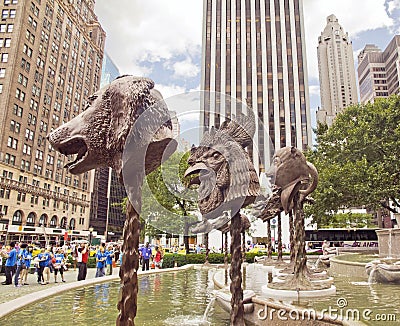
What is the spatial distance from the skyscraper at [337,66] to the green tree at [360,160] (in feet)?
483

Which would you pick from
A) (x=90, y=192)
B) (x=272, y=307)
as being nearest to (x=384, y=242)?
(x=272, y=307)

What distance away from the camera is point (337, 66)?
163 meters

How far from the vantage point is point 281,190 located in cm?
896

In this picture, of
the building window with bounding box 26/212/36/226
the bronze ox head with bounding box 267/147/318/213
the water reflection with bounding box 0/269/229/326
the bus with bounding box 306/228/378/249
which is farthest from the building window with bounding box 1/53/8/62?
the bronze ox head with bounding box 267/147/318/213

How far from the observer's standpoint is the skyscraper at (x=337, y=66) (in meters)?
161

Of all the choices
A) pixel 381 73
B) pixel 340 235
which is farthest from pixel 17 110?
pixel 381 73

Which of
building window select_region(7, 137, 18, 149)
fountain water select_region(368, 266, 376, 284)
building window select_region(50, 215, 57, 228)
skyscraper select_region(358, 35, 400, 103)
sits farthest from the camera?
skyscraper select_region(358, 35, 400, 103)

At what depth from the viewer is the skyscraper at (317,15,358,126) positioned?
161125mm

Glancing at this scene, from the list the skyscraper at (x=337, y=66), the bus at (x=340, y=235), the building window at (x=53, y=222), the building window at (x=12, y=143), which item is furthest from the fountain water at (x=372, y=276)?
Result: the skyscraper at (x=337, y=66)

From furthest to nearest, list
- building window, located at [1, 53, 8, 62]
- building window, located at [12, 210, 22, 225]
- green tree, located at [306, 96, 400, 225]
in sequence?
building window, located at [1, 53, 8, 62] → building window, located at [12, 210, 22, 225] → green tree, located at [306, 96, 400, 225]

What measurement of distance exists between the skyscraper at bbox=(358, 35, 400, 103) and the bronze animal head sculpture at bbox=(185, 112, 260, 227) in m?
123

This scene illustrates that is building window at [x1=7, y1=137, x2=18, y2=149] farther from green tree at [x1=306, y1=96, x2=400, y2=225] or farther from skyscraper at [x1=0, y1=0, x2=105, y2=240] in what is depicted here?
green tree at [x1=306, y1=96, x2=400, y2=225]

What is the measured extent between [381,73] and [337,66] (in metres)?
45.6

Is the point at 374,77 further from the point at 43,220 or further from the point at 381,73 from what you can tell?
the point at 43,220
